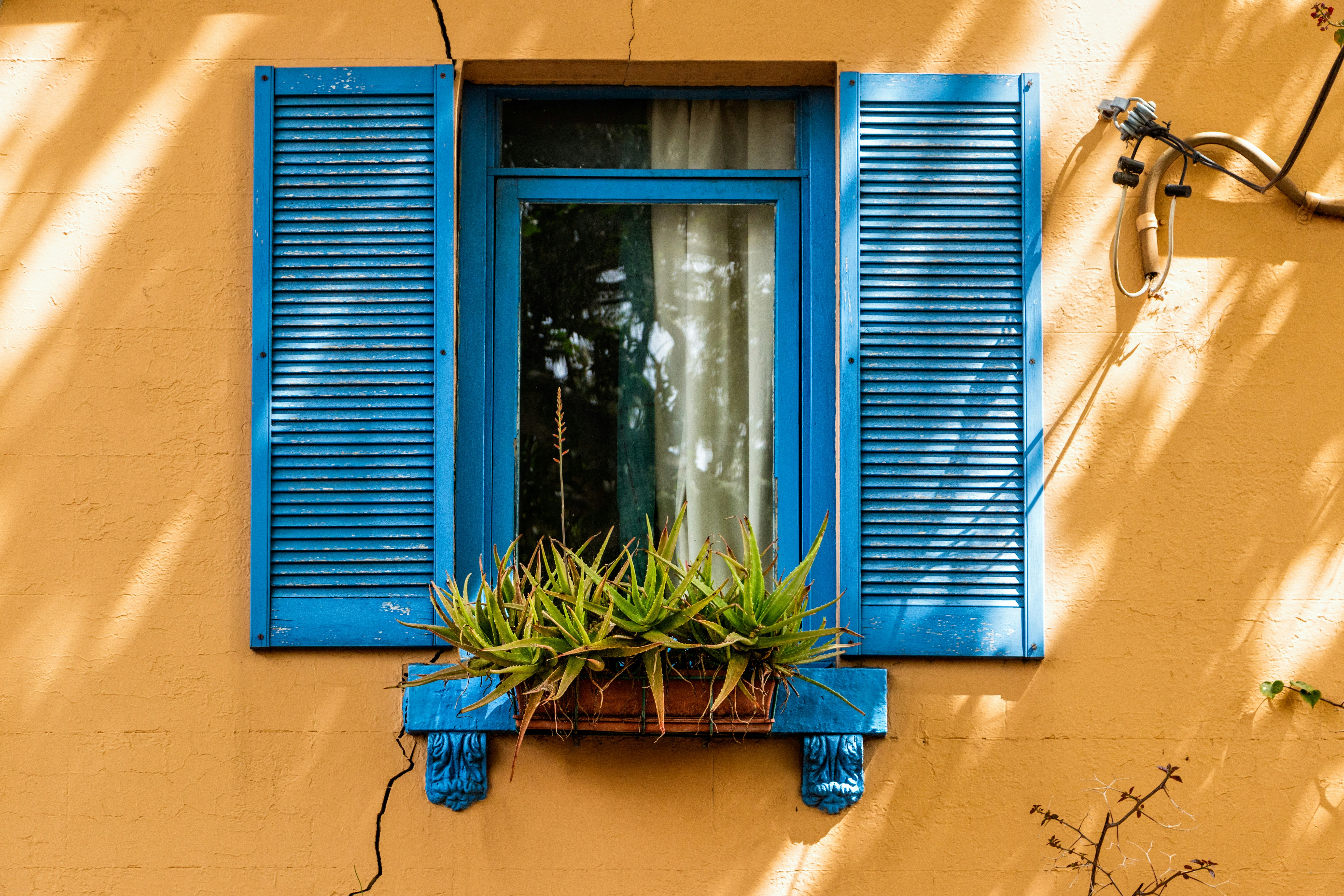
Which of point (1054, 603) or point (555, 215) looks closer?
point (1054, 603)

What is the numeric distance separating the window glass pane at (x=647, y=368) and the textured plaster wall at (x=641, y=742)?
1.59ft

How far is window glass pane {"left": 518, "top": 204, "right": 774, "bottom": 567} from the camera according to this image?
296 centimetres

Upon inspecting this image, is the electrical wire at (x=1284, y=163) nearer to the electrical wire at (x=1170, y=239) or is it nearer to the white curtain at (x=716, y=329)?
the electrical wire at (x=1170, y=239)

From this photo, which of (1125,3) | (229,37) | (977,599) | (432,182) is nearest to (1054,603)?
(977,599)

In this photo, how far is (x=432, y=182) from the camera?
286 centimetres

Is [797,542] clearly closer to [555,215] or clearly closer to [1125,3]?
[555,215]

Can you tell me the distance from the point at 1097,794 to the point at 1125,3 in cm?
204

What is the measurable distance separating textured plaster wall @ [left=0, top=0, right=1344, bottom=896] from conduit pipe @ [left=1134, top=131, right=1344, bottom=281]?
0.18 ft

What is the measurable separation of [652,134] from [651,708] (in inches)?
61.4

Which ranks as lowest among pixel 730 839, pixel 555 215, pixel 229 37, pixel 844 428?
pixel 730 839

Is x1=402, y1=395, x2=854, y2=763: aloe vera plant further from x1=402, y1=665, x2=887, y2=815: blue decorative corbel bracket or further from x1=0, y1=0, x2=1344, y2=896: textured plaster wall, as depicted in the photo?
x1=0, y1=0, x2=1344, y2=896: textured plaster wall

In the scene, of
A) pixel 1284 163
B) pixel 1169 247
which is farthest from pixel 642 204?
pixel 1284 163

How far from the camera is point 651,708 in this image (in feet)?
8.32

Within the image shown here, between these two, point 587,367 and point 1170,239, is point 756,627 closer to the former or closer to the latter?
point 587,367
